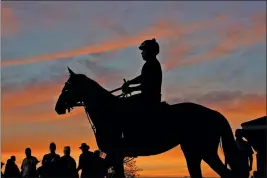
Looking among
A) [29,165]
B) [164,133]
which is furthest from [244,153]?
[29,165]

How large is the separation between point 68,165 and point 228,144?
375cm

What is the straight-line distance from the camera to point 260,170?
691 inches

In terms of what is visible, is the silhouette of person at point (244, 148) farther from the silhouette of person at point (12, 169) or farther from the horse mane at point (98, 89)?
the silhouette of person at point (12, 169)

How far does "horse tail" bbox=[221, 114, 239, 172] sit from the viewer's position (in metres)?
14.7

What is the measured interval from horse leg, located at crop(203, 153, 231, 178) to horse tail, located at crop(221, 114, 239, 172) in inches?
9.9

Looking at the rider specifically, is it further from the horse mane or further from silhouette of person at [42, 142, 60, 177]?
silhouette of person at [42, 142, 60, 177]

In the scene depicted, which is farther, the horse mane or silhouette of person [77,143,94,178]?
silhouette of person [77,143,94,178]

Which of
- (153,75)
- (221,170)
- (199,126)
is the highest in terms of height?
(153,75)

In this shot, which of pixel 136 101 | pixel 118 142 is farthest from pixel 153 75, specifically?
pixel 118 142

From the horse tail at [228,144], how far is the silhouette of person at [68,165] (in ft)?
11.5

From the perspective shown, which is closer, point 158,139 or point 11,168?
point 158,139

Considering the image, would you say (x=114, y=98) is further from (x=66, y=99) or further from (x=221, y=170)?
(x=221, y=170)

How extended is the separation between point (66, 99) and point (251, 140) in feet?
16.5

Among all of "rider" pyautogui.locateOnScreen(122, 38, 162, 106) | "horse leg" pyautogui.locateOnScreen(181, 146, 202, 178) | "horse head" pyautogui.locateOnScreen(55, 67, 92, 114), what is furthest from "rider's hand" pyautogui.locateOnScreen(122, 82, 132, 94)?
"horse leg" pyautogui.locateOnScreen(181, 146, 202, 178)
